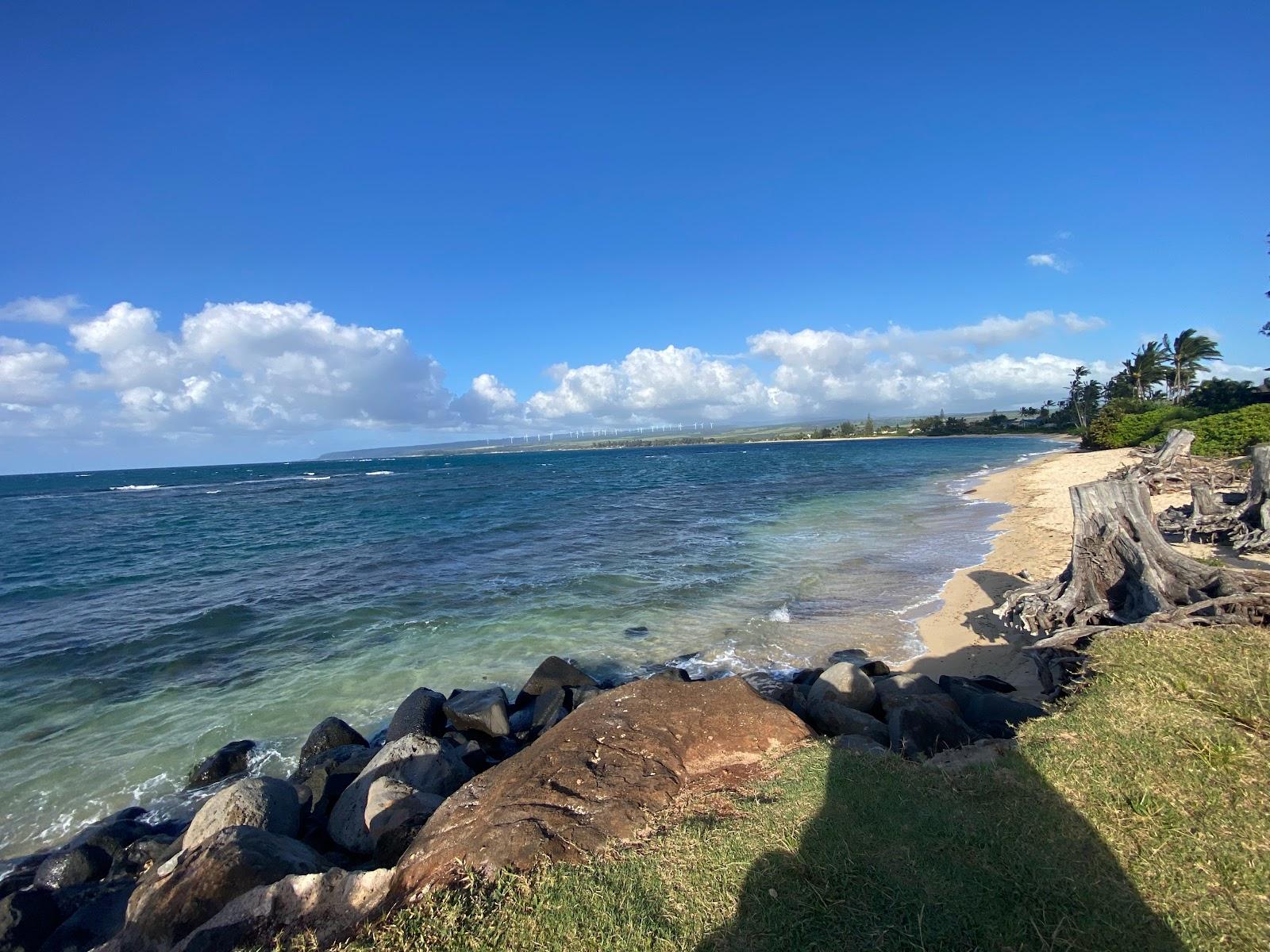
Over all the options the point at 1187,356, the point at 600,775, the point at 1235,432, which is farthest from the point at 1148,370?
the point at 600,775

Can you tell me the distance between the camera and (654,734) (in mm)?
5691

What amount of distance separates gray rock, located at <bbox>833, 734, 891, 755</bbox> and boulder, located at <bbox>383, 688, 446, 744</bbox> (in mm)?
6018

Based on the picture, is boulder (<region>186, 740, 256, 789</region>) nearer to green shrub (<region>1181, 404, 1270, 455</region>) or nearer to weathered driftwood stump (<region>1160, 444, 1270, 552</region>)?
weathered driftwood stump (<region>1160, 444, 1270, 552</region>)

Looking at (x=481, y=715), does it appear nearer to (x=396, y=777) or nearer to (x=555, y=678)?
(x=555, y=678)

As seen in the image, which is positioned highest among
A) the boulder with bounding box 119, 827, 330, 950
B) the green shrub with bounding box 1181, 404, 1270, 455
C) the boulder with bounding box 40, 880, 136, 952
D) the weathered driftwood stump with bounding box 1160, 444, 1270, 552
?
the green shrub with bounding box 1181, 404, 1270, 455

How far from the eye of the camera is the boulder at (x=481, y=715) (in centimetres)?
882

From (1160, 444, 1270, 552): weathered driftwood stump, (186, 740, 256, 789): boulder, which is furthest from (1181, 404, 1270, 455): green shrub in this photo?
(186, 740, 256, 789): boulder

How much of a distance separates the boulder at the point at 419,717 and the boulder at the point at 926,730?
645 cm

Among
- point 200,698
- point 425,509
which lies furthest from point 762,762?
point 425,509

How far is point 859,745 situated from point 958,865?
206cm

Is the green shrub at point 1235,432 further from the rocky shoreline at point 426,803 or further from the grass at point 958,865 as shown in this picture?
the grass at point 958,865

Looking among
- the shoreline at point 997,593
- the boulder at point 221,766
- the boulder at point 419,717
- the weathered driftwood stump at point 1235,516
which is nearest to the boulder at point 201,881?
the boulder at point 419,717

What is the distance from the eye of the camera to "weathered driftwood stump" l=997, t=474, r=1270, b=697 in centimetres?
722

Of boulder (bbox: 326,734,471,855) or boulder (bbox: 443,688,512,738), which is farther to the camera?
boulder (bbox: 443,688,512,738)
